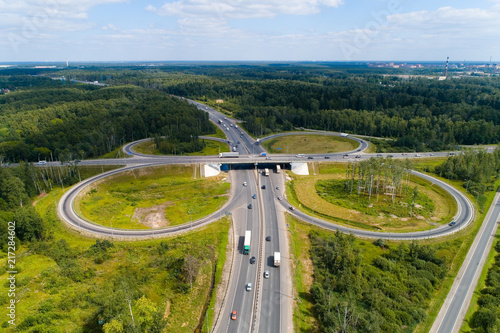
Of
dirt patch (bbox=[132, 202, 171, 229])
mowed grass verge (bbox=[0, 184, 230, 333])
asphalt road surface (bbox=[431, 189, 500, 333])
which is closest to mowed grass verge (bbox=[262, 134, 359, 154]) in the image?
dirt patch (bbox=[132, 202, 171, 229])

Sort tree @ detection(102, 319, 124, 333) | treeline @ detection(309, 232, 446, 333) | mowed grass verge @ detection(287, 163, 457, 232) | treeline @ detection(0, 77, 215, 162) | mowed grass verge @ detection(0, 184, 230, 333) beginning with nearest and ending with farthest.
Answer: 1. tree @ detection(102, 319, 124, 333)
2. mowed grass verge @ detection(0, 184, 230, 333)
3. treeline @ detection(309, 232, 446, 333)
4. mowed grass verge @ detection(287, 163, 457, 232)
5. treeline @ detection(0, 77, 215, 162)

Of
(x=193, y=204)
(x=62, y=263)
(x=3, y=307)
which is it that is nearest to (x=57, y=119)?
(x=193, y=204)

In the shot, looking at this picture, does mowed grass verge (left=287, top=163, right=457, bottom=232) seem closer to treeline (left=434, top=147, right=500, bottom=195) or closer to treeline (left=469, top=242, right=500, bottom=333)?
treeline (left=434, top=147, right=500, bottom=195)

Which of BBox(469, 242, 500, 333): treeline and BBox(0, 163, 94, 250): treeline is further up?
BBox(0, 163, 94, 250): treeline

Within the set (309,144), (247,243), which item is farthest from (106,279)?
(309,144)

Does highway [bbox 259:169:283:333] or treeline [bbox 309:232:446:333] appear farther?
highway [bbox 259:169:283:333]

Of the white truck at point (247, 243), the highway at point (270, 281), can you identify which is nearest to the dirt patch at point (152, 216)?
the white truck at point (247, 243)

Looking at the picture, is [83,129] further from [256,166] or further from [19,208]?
[256,166]
